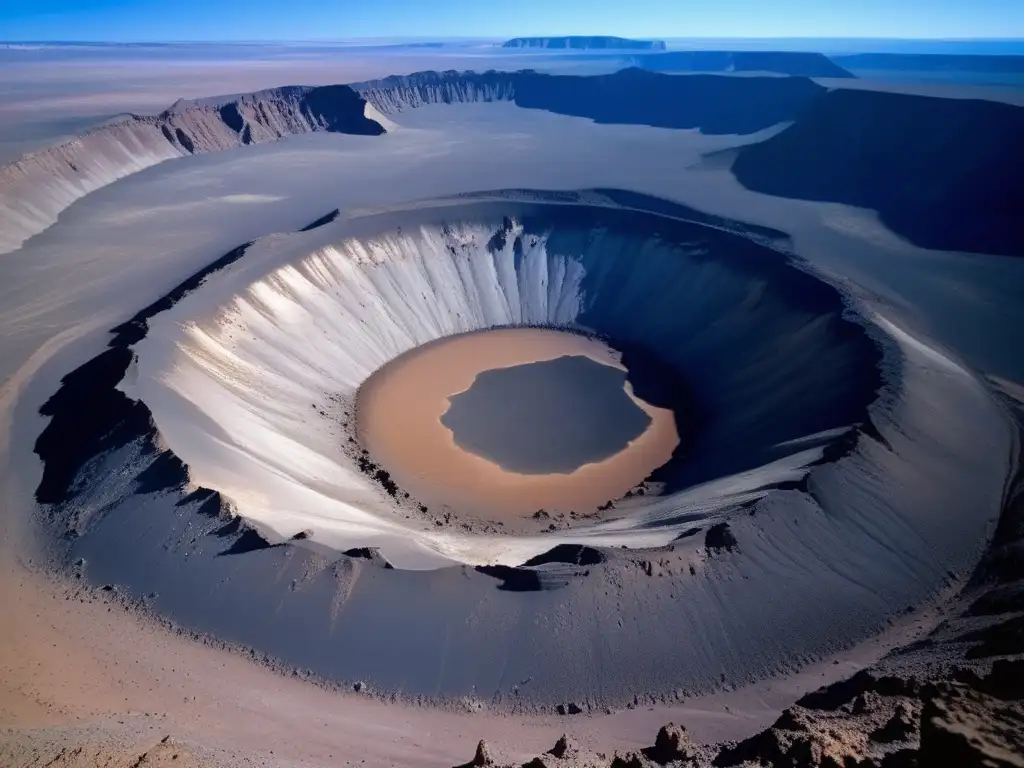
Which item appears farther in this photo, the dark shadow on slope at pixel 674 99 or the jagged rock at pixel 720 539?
the dark shadow on slope at pixel 674 99

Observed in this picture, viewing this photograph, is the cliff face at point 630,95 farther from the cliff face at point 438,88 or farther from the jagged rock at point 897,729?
the jagged rock at point 897,729

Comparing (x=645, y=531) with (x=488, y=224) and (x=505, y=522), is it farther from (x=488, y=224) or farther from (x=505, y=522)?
(x=488, y=224)

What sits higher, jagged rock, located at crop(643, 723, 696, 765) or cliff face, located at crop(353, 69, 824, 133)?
jagged rock, located at crop(643, 723, 696, 765)

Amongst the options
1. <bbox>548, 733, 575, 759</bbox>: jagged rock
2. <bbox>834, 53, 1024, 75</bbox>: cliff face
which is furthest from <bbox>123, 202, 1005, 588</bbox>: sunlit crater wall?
<bbox>834, 53, 1024, 75</bbox>: cliff face

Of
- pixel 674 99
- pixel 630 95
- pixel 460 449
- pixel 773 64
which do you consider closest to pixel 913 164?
pixel 460 449

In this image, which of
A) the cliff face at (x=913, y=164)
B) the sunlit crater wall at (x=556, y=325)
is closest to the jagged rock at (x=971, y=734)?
the sunlit crater wall at (x=556, y=325)

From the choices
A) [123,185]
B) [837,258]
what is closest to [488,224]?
[837,258]

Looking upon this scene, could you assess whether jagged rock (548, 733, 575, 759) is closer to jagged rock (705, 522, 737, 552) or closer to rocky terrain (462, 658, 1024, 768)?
rocky terrain (462, 658, 1024, 768)
